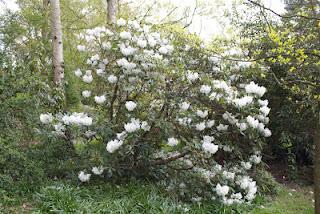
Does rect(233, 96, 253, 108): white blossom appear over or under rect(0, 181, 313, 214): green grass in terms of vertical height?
over

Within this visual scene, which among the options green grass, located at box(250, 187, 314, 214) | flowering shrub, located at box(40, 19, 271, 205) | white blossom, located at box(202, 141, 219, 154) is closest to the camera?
white blossom, located at box(202, 141, 219, 154)

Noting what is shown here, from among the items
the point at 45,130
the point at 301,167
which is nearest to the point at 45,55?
the point at 45,130

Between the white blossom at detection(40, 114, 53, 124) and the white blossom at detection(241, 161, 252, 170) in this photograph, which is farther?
the white blossom at detection(241, 161, 252, 170)

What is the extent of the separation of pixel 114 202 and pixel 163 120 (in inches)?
46.3

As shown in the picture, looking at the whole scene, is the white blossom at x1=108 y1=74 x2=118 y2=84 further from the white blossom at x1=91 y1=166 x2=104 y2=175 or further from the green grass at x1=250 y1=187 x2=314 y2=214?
the green grass at x1=250 y1=187 x2=314 y2=214

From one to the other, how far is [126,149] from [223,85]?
58.9 inches

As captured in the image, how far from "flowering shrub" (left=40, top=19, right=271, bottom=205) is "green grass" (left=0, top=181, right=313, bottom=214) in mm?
172

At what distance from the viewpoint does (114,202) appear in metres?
4.25

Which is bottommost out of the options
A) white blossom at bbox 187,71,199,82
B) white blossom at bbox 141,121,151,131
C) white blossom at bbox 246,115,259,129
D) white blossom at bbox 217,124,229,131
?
white blossom at bbox 141,121,151,131

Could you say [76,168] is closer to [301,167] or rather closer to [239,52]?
[239,52]

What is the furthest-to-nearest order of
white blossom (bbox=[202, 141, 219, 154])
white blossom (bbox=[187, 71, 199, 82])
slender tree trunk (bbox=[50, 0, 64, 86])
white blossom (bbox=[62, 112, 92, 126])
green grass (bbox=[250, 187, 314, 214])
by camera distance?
slender tree trunk (bbox=[50, 0, 64, 86]), green grass (bbox=[250, 187, 314, 214]), white blossom (bbox=[187, 71, 199, 82]), white blossom (bbox=[62, 112, 92, 126]), white blossom (bbox=[202, 141, 219, 154])

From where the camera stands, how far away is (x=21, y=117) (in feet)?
15.2

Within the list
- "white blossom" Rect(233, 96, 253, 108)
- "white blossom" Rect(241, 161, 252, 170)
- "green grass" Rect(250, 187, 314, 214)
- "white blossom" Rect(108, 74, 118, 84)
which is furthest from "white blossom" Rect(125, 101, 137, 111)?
"green grass" Rect(250, 187, 314, 214)

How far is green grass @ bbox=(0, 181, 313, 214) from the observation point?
4.07m
